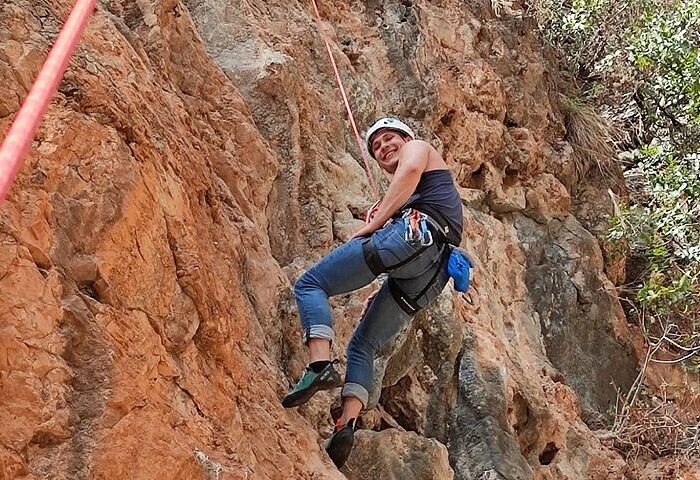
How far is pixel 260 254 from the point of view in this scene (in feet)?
13.1

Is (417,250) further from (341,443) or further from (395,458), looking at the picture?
(395,458)

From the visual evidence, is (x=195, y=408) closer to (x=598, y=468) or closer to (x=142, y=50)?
(x=142, y=50)

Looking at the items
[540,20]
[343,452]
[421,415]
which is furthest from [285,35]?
[540,20]

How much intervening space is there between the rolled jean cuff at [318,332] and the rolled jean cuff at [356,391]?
0.27 metres

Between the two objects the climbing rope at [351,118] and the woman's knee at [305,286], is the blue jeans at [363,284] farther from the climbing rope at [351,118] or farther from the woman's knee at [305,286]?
the climbing rope at [351,118]

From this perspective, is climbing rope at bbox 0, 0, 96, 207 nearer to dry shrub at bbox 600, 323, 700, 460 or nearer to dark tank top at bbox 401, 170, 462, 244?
dark tank top at bbox 401, 170, 462, 244

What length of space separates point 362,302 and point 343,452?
1094mm

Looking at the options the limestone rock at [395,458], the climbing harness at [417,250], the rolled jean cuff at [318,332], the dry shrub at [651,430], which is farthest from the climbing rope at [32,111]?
the dry shrub at [651,430]

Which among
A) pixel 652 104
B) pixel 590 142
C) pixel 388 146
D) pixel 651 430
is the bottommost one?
pixel 651 430

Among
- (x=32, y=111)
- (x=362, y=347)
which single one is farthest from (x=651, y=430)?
(x=32, y=111)

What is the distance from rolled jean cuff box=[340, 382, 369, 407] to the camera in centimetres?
358

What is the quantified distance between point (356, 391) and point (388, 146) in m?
1.18

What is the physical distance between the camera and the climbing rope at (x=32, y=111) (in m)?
1.32

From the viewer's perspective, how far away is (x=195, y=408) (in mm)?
2844
